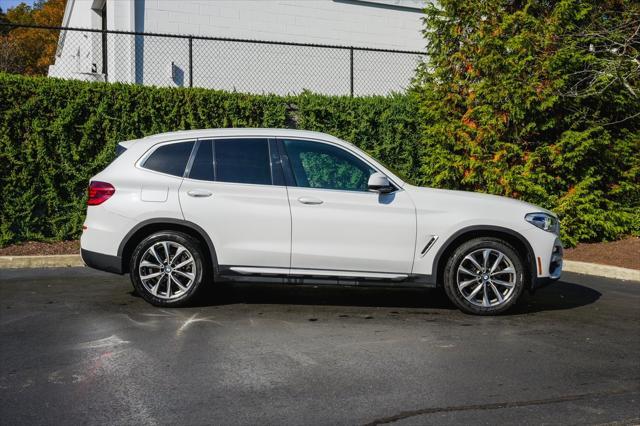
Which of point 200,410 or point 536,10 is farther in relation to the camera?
point 536,10

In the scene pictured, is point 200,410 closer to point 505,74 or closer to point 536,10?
point 505,74

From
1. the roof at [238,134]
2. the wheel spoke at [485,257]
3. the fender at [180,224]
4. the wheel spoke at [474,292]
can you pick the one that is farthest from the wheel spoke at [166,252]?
the wheel spoke at [485,257]

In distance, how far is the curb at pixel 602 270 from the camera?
34.7ft

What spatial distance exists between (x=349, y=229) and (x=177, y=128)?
6.06 meters

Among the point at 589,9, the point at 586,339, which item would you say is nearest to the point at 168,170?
the point at 586,339

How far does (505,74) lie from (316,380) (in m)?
8.93

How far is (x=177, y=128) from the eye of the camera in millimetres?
12539

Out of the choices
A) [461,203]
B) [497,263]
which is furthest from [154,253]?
[497,263]

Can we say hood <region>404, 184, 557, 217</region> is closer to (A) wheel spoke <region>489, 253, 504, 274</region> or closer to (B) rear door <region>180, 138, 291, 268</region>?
(A) wheel spoke <region>489, 253, 504, 274</region>

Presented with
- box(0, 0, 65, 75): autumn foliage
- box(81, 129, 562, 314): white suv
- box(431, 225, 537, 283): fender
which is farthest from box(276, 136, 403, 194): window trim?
box(0, 0, 65, 75): autumn foliage

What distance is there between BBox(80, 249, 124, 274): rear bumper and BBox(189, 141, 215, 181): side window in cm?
115

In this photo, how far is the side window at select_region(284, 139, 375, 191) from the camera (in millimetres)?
7484

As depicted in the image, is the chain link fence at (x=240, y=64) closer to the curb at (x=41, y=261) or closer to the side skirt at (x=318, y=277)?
the curb at (x=41, y=261)

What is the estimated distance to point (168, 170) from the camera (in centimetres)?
767
